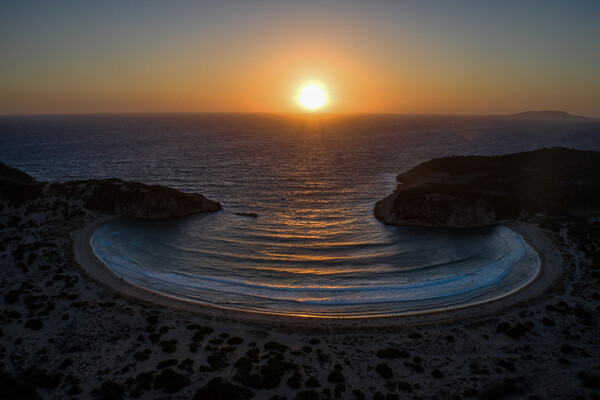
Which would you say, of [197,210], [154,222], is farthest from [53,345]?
[197,210]

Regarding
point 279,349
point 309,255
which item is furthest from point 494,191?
point 279,349

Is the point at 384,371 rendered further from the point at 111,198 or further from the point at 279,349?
the point at 111,198

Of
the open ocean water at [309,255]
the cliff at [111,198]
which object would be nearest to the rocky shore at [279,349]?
the open ocean water at [309,255]

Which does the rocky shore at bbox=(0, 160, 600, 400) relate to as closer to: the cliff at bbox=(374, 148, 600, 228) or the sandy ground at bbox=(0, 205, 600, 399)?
the sandy ground at bbox=(0, 205, 600, 399)

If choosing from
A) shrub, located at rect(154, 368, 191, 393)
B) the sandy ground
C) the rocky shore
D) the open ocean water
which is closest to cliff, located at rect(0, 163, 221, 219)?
the open ocean water

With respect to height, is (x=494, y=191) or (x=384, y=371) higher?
(x=494, y=191)
